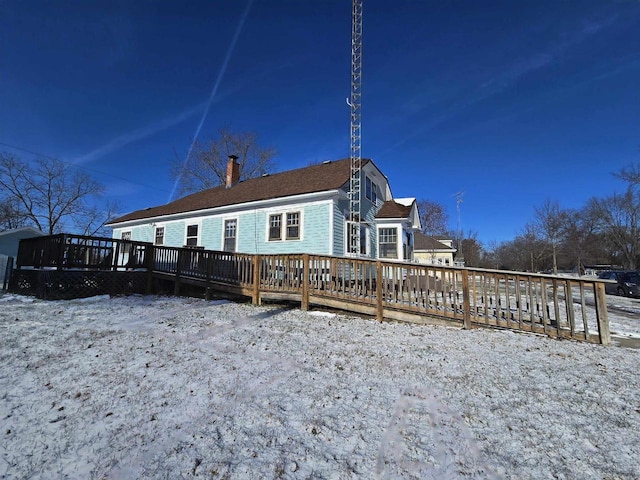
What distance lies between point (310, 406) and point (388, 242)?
11007mm

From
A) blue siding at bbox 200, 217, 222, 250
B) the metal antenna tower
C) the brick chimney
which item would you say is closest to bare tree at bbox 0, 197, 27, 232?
the brick chimney

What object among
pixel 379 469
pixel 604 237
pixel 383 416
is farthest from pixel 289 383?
pixel 604 237

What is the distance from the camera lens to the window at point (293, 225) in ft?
37.7

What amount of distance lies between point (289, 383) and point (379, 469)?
4.54 ft

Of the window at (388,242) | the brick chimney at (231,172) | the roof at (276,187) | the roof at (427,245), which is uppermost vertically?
the brick chimney at (231,172)

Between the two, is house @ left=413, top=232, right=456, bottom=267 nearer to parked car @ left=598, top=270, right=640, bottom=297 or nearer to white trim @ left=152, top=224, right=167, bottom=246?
parked car @ left=598, top=270, right=640, bottom=297

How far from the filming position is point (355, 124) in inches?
480

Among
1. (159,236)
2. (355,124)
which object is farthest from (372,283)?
(159,236)

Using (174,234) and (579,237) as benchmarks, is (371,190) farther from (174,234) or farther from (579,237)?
(579,237)

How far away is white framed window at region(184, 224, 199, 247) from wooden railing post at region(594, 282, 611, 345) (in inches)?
572

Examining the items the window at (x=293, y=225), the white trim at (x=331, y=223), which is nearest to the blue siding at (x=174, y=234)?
the window at (x=293, y=225)

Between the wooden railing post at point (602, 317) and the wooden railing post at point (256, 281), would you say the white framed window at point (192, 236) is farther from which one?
the wooden railing post at point (602, 317)

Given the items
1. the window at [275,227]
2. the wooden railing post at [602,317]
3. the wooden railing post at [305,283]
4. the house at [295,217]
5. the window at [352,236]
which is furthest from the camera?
the window at [275,227]

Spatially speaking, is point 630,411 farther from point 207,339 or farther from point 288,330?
point 207,339
